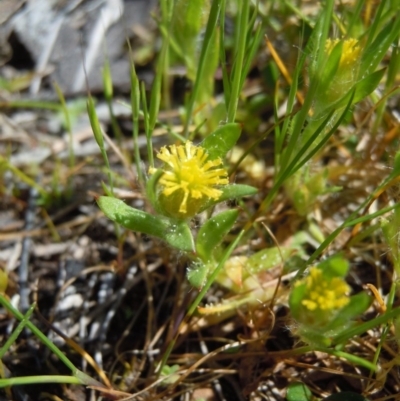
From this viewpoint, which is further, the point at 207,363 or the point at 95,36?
the point at 95,36

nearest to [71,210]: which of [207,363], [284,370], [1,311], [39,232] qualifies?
[39,232]

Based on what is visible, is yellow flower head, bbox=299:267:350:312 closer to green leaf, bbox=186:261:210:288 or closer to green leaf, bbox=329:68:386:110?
green leaf, bbox=186:261:210:288

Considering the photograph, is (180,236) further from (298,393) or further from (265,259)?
(298,393)

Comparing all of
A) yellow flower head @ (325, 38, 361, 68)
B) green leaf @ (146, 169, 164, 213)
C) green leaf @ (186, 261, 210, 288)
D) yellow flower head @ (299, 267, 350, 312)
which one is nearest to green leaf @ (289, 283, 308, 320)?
yellow flower head @ (299, 267, 350, 312)

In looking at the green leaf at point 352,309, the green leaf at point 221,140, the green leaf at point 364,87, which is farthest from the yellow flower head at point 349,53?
A: the green leaf at point 352,309

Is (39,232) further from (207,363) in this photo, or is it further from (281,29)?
(281,29)
